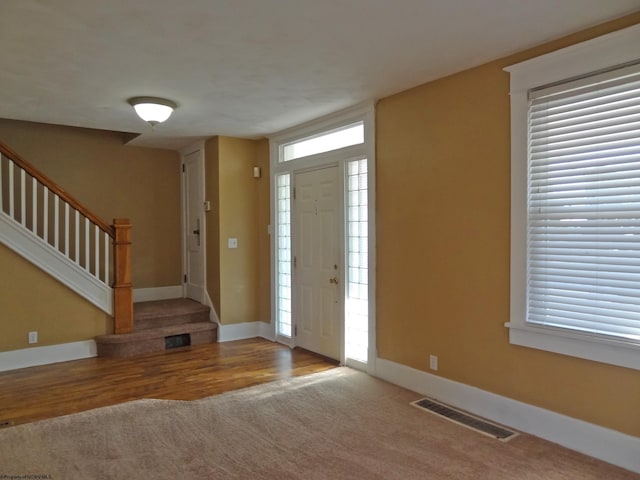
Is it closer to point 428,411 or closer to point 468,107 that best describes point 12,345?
point 428,411

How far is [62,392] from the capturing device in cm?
384

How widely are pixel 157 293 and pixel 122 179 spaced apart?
5.57ft

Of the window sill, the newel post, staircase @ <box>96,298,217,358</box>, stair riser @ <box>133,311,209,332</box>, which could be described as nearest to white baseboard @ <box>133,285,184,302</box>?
staircase @ <box>96,298,217,358</box>

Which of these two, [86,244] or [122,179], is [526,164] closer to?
[86,244]

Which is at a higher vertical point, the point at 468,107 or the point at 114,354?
the point at 468,107

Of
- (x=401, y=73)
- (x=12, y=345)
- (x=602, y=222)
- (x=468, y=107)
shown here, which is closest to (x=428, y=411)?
(x=602, y=222)

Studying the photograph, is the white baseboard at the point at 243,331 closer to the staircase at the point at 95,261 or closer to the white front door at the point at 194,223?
the staircase at the point at 95,261

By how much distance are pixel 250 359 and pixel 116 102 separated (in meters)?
2.86

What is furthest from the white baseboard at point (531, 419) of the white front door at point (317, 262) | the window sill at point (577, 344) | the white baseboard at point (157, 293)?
the white baseboard at point (157, 293)

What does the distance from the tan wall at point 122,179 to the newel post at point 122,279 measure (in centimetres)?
131

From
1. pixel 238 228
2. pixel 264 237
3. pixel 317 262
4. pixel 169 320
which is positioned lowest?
pixel 169 320

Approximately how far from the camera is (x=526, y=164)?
2.93 meters

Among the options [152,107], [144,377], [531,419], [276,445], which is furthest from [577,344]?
[152,107]

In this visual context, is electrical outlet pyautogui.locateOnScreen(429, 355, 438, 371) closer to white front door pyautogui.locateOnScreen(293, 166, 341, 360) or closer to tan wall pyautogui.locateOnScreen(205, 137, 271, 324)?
white front door pyautogui.locateOnScreen(293, 166, 341, 360)
